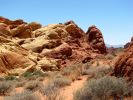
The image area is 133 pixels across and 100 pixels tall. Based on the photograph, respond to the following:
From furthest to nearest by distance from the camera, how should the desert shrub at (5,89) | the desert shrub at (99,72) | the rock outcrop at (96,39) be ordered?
1. the rock outcrop at (96,39)
2. the desert shrub at (99,72)
3. the desert shrub at (5,89)

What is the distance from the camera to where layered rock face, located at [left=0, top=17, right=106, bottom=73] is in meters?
24.1

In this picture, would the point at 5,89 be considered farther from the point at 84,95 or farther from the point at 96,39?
the point at 96,39

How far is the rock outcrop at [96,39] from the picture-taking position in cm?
3844

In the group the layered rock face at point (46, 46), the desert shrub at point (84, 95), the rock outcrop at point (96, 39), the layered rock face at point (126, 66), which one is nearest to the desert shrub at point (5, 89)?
the desert shrub at point (84, 95)

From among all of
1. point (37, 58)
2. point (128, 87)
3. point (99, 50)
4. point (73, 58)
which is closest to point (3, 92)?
point (128, 87)

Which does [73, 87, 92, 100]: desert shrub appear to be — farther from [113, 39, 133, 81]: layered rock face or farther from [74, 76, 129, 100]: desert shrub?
[113, 39, 133, 81]: layered rock face

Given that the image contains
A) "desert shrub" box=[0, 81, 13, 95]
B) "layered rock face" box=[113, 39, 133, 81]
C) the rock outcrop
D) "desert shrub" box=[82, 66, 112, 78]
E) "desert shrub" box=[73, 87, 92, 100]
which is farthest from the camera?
the rock outcrop

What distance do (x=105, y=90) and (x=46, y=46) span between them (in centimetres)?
2227

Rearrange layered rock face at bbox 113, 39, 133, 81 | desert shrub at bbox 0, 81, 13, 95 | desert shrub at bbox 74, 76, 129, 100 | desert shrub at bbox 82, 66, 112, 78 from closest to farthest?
desert shrub at bbox 74, 76, 129, 100 → layered rock face at bbox 113, 39, 133, 81 → desert shrub at bbox 0, 81, 13, 95 → desert shrub at bbox 82, 66, 112, 78

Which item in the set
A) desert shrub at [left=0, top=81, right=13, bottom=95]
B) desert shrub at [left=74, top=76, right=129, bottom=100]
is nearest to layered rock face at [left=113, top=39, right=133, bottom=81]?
desert shrub at [left=74, top=76, right=129, bottom=100]

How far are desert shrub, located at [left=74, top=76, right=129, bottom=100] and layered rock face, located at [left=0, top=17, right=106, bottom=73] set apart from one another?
45.7 feet

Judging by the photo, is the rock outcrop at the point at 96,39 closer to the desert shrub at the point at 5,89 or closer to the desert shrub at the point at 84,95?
the desert shrub at the point at 5,89

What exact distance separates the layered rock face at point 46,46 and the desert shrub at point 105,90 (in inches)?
548

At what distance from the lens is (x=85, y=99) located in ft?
29.9
